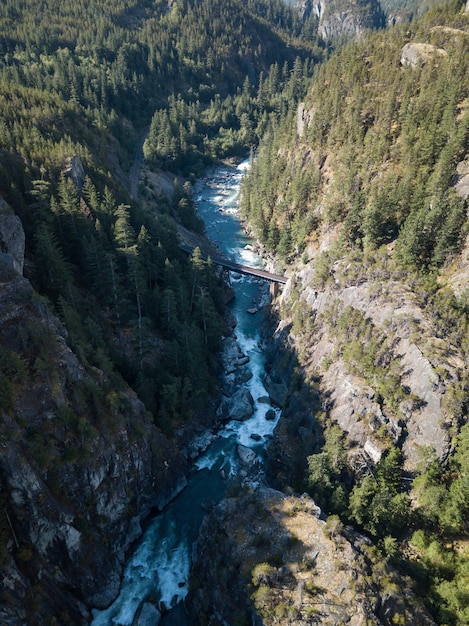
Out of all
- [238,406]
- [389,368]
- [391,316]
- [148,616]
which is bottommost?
[238,406]

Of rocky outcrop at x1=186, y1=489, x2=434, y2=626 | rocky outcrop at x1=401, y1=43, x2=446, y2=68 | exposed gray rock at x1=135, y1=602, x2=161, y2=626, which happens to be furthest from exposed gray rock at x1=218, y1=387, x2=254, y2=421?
rocky outcrop at x1=401, y1=43, x2=446, y2=68

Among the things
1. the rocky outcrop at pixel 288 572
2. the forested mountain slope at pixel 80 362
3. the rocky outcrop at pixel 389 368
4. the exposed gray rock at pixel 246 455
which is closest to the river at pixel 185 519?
the exposed gray rock at pixel 246 455

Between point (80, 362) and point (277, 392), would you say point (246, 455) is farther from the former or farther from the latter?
point (80, 362)

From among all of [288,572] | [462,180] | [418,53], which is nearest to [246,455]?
[288,572]

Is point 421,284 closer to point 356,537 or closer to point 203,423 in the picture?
point 356,537

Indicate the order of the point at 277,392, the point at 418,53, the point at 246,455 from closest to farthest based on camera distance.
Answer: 1. the point at 246,455
2. the point at 277,392
3. the point at 418,53

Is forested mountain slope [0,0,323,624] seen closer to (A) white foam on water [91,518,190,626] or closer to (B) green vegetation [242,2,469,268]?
(A) white foam on water [91,518,190,626]

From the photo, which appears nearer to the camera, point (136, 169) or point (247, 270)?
point (247, 270)
